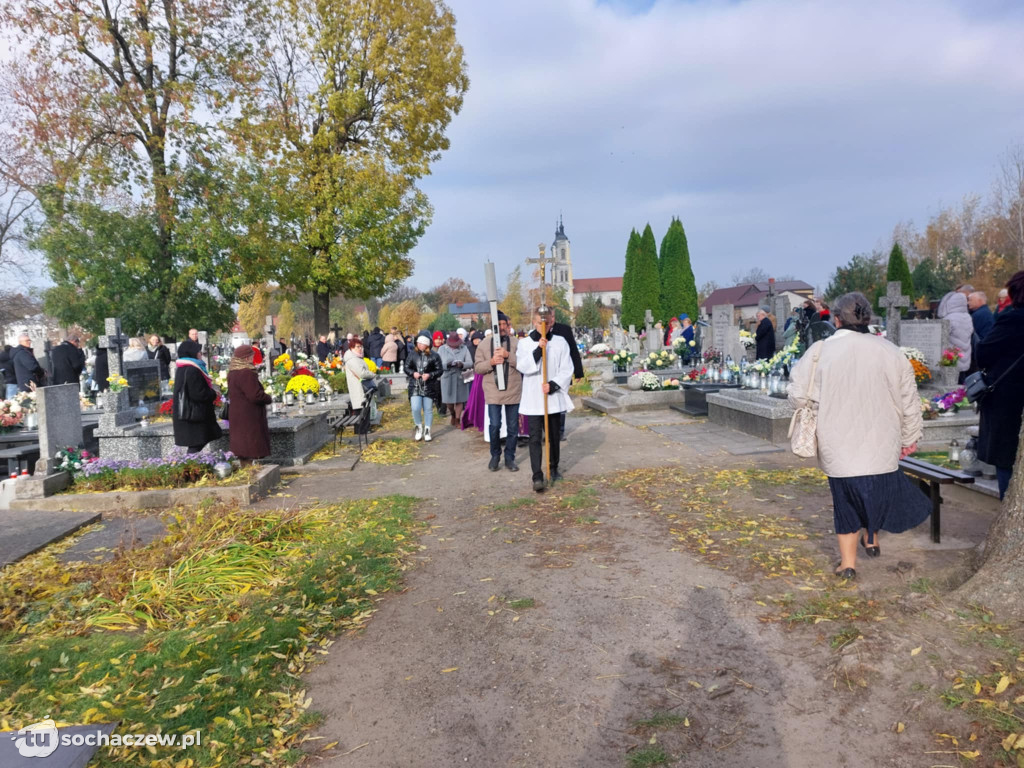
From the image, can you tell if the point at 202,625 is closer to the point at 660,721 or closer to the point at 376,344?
the point at 660,721

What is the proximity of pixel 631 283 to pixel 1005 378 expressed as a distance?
5198 cm

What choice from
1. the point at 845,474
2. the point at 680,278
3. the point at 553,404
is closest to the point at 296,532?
the point at 553,404

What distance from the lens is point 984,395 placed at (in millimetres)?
5027

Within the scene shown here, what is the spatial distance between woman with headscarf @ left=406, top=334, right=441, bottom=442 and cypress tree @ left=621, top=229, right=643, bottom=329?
146ft

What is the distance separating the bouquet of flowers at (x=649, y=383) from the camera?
14.6m

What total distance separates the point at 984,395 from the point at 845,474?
63.5 inches

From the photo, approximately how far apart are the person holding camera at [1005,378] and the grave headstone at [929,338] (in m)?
7.30

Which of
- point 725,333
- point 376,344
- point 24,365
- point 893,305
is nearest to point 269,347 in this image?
point 24,365

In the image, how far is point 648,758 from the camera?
2807mm

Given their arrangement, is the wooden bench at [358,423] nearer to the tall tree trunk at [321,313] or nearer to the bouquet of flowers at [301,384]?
the bouquet of flowers at [301,384]

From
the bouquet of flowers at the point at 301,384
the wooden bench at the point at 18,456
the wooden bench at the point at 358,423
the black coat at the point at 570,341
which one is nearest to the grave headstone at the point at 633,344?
the bouquet of flowers at the point at 301,384

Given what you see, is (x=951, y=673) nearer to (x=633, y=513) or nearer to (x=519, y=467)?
(x=633, y=513)

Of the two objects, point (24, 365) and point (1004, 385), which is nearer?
point (1004, 385)

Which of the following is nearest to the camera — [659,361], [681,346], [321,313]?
[659,361]
